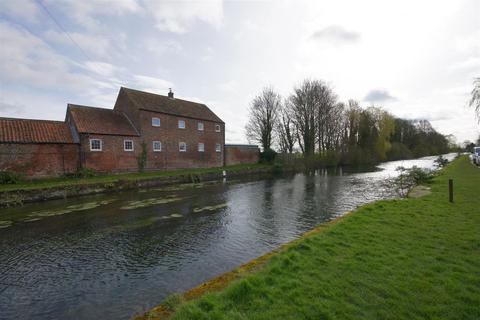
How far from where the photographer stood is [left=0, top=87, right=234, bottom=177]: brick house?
1734 centimetres

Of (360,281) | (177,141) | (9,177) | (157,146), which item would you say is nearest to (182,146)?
(177,141)

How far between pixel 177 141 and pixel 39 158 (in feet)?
42.7

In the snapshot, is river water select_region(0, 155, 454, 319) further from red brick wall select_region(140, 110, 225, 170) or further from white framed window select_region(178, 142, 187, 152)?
white framed window select_region(178, 142, 187, 152)

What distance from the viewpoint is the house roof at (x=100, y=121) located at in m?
20.6

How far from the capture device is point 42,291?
486 cm

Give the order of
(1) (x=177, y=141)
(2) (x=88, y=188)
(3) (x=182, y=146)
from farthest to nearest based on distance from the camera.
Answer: (3) (x=182, y=146)
(1) (x=177, y=141)
(2) (x=88, y=188)

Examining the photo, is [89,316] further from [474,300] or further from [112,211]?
[112,211]

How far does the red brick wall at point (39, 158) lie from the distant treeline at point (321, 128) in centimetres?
2702

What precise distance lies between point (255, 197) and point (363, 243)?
375 inches

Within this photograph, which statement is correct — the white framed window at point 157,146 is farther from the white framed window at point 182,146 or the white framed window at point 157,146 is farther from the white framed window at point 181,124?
the white framed window at point 181,124

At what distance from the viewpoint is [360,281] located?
3.61 meters

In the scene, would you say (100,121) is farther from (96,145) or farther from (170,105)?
(170,105)

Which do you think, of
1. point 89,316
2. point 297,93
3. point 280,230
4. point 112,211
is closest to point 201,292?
point 89,316

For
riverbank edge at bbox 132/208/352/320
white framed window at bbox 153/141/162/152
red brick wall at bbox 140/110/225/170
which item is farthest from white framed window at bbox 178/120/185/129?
riverbank edge at bbox 132/208/352/320
